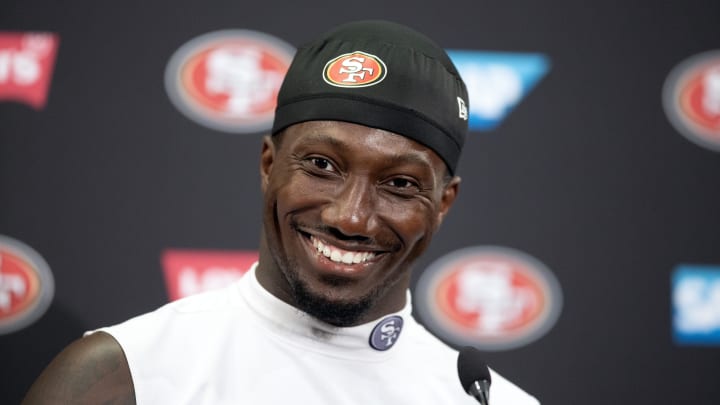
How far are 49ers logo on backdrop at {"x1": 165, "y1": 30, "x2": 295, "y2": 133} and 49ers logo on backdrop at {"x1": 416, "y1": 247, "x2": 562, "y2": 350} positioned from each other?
27.2 inches

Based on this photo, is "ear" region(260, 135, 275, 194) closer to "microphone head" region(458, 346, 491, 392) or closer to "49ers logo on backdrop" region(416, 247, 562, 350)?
"microphone head" region(458, 346, 491, 392)

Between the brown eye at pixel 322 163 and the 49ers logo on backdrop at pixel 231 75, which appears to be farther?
the 49ers logo on backdrop at pixel 231 75

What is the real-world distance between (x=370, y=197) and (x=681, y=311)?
1604 millimetres

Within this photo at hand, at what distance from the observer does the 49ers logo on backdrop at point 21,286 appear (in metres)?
2.36

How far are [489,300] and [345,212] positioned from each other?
1.36 meters

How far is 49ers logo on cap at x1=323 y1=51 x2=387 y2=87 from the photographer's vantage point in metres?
1.34

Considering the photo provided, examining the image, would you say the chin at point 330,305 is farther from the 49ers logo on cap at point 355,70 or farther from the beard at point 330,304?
the 49ers logo on cap at point 355,70

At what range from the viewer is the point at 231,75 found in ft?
8.13

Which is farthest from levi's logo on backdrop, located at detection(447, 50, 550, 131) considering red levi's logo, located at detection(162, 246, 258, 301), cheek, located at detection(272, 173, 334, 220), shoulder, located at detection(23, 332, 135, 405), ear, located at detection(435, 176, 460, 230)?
shoulder, located at detection(23, 332, 135, 405)

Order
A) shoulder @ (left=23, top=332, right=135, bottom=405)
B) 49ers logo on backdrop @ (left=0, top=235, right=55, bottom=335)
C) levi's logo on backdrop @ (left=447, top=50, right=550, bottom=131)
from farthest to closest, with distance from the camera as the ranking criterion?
levi's logo on backdrop @ (left=447, top=50, right=550, bottom=131) < 49ers logo on backdrop @ (left=0, top=235, right=55, bottom=335) < shoulder @ (left=23, top=332, right=135, bottom=405)

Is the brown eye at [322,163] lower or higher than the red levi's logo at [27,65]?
higher

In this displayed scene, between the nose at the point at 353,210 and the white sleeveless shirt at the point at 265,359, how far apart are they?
207 mm

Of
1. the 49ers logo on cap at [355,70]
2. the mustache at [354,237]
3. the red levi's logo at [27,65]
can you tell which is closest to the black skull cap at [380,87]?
the 49ers logo on cap at [355,70]

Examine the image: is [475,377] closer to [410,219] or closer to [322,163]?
[410,219]
